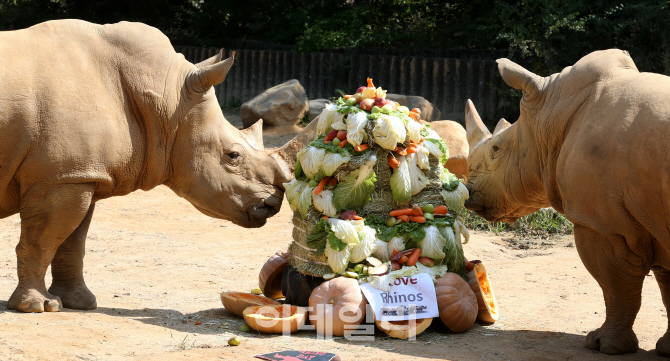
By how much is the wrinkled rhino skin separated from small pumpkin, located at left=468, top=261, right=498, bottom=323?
0.78 m

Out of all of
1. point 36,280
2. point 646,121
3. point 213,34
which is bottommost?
point 36,280

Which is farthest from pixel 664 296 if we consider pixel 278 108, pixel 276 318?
pixel 278 108

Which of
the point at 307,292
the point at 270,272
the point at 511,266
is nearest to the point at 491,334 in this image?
the point at 307,292

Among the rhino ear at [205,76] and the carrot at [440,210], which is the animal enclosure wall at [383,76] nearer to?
the carrot at [440,210]

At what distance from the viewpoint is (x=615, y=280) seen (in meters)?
5.24

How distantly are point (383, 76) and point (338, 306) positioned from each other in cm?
1258

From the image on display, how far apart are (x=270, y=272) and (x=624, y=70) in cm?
316

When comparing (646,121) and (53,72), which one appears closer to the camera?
(646,121)

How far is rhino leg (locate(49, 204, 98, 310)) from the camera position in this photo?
20.5 feet

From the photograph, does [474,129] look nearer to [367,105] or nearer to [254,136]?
[367,105]

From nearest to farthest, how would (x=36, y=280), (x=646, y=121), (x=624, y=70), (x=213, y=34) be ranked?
(x=646, y=121), (x=624, y=70), (x=36, y=280), (x=213, y=34)

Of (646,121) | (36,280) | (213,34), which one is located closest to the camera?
(646,121)

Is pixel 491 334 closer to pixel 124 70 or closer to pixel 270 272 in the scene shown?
pixel 270 272

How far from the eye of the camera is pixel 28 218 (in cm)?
568
